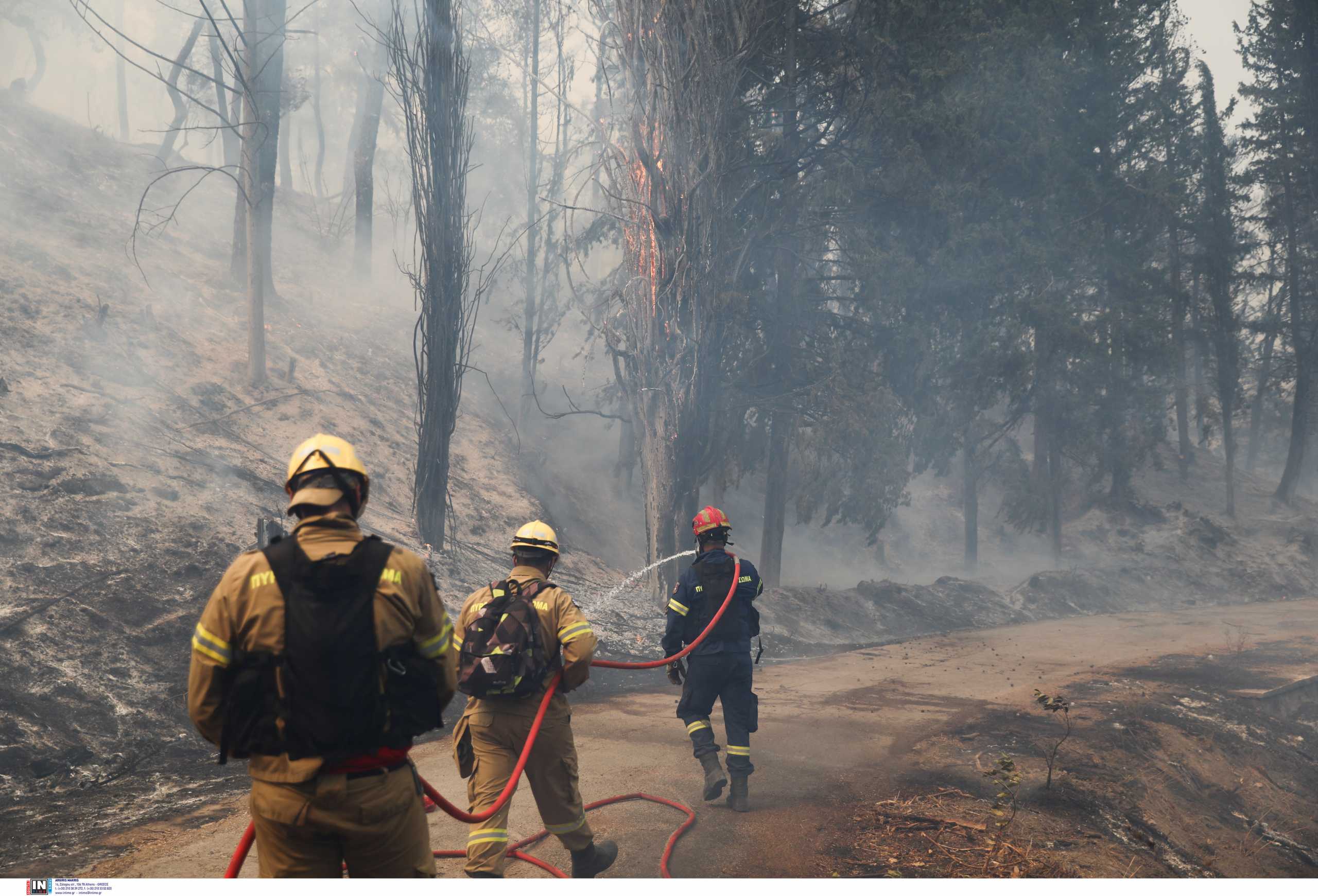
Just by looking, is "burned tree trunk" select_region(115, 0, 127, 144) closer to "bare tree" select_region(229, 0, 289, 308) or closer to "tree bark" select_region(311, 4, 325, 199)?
"tree bark" select_region(311, 4, 325, 199)

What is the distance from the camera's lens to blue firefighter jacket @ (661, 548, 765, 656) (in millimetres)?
6484

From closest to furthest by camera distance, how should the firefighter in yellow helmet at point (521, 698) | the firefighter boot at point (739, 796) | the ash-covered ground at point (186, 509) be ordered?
the firefighter in yellow helmet at point (521, 698) → the firefighter boot at point (739, 796) → the ash-covered ground at point (186, 509)

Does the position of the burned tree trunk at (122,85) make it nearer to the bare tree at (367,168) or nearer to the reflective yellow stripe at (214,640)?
the bare tree at (367,168)

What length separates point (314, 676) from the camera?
291cm

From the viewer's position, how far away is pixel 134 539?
965 centimetres

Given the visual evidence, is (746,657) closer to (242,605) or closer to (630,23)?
(242,605)

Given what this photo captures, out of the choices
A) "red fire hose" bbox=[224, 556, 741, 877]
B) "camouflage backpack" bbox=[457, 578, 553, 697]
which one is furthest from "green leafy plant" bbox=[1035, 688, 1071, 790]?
"camouflage backpack" bbox=[457, 578, 553, 697]

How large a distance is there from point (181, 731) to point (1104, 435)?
25631 millimetres

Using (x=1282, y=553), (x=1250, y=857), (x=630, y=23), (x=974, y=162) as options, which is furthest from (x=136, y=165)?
(x=1282, y=553)

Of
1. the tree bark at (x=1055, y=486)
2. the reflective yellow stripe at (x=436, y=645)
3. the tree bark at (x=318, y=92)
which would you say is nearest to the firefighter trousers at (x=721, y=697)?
the reflective yellow stripe at (x=436, y=645)

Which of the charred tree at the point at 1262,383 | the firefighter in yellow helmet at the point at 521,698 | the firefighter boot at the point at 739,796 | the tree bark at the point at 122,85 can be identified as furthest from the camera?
the tree bark at the point at 122,85

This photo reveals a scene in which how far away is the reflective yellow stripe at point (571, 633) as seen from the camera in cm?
452

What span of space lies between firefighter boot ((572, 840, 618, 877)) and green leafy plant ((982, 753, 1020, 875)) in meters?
2.22

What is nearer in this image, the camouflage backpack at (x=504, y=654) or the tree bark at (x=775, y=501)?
the camouflage backpack at (x=504, y=654)
